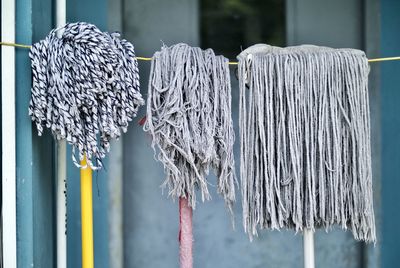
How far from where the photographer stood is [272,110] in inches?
85.5

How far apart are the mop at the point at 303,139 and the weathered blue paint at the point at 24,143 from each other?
593 mm

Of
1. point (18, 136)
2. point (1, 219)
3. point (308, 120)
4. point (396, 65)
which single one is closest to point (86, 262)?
point (1, 219)

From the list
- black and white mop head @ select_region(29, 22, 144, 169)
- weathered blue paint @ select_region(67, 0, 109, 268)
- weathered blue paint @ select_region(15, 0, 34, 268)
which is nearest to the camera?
black and white mop head @ select_region(29, 22, 144, 169)

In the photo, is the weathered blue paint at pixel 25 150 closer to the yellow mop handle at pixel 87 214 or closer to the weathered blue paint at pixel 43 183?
the weathered blue paint at pixel 43 183

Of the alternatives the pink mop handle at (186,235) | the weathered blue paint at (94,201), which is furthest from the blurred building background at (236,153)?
the pink mop handle at (186,235)

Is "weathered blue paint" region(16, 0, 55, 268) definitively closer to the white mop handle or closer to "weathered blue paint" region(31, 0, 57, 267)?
"weathered blue paint" region(31, 0, 57, 267)

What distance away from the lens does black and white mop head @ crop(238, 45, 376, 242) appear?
2.18 m

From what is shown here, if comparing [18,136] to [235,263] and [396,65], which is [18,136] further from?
[396,65]

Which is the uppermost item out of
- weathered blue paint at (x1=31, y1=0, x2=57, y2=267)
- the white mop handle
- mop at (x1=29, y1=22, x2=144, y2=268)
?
mop at (x1=29, y1=22, x2=144, y2=268)

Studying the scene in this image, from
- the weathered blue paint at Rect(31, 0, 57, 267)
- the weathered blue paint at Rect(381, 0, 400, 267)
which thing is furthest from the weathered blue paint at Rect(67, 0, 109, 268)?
the weathered blue paint at Rect(381, 0, 400, 267)

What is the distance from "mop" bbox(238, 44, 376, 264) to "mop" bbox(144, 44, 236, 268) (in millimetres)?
55

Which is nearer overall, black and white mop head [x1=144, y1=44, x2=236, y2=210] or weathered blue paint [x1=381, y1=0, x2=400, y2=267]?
black and white mop head [x1=144, y1=44, x2=236, y2=210]

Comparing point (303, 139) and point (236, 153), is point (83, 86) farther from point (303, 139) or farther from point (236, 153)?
point (236, 153)

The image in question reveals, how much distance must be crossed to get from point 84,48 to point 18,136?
0.32 metres
